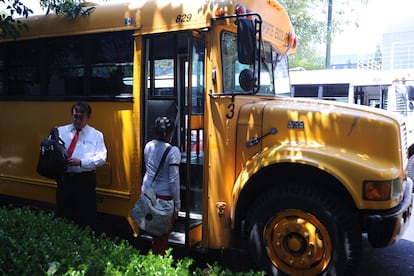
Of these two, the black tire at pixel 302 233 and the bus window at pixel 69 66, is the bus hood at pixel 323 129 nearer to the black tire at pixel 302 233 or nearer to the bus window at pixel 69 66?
the black tire at pixel 302 233

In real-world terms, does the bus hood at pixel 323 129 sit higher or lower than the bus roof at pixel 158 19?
lower

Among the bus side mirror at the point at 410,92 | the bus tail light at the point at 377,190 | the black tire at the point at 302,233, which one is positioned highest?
the bus side mirror at the point at 410,92

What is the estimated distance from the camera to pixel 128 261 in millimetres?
2584

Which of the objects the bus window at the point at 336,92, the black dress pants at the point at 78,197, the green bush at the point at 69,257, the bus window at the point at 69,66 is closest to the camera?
the green bush at the point at 69,257

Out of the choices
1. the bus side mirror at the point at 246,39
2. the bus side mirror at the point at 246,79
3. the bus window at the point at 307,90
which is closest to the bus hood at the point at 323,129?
the bus side mirror at the point at 246,79

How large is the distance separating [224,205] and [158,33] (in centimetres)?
185

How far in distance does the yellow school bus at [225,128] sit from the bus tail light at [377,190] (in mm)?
11

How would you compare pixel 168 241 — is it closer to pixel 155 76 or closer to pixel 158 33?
pixel 155 76

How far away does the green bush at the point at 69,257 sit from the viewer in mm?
2401

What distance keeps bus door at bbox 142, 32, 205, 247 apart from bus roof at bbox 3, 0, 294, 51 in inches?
6.2

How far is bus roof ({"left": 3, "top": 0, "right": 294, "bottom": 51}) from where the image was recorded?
405 centimetres

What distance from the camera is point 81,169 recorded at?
4.34 metres

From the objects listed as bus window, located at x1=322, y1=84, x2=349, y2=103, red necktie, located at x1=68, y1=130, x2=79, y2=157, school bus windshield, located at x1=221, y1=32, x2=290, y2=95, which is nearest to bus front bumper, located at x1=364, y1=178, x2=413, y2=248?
school bus windshield, located at x1=221, y1=32, x2=290, y2=95

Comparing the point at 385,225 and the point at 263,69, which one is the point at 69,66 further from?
the point at 385,225
